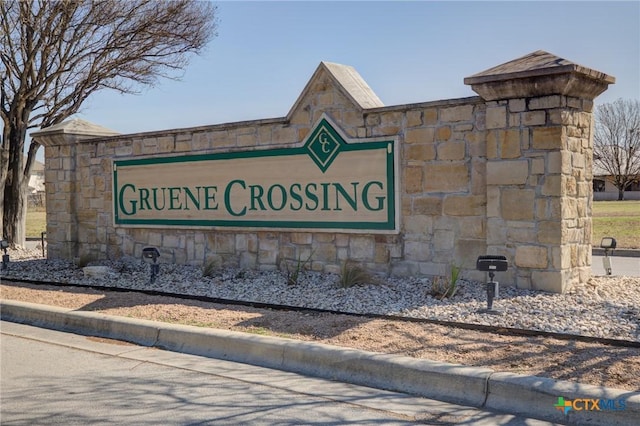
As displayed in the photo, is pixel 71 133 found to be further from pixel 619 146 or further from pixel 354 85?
pixel 619 146

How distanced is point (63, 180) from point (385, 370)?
1027cm

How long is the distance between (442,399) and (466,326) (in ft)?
5.66

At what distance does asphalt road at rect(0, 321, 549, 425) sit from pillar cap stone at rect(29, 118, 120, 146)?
7.57 meters

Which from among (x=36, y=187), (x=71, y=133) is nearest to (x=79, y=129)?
(x=71, y=133)

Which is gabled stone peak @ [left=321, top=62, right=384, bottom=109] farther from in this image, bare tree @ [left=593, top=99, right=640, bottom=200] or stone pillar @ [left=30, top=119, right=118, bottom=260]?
bare tree @ [left=593, top=99, right=640, bottom=200]

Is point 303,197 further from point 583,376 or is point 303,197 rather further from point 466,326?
point 583,376

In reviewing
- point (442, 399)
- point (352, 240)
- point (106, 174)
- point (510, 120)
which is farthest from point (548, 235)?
point (106, 174)

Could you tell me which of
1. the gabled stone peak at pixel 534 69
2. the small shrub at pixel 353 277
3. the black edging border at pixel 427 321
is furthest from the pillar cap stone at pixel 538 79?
the black edging border at pixel 427 321

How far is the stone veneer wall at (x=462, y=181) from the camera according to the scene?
820cm

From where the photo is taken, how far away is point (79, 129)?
13.9 metres

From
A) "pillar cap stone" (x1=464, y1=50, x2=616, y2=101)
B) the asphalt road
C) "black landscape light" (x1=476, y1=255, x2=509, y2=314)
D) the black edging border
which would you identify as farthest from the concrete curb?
"pillar cap stone" (x1=464, y1=50, x2=616, y2=101)

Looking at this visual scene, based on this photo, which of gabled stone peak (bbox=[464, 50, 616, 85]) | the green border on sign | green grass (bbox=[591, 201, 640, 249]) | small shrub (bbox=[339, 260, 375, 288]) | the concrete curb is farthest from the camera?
green grass (bbox=[591, 201, 640, 249])

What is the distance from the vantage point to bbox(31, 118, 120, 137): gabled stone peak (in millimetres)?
13766

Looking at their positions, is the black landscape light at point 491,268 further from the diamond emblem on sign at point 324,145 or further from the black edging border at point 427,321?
the diamond emblem on sign at point 324,145
